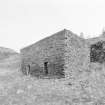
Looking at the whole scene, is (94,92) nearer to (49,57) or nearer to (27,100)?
(27,100)

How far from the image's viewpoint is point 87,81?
1120 cm

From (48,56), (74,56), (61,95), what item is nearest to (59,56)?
(48,56)

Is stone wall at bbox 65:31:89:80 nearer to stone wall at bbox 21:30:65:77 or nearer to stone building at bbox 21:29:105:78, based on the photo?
stone building at bbox 21:29:105:78

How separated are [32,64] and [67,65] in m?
5.20

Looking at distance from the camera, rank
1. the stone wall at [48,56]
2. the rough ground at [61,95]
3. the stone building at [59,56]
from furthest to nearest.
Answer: the stone wall at [48,56] < the stone building at [59,56] < the rough ground at [61,95]

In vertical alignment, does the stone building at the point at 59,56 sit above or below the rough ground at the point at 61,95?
above

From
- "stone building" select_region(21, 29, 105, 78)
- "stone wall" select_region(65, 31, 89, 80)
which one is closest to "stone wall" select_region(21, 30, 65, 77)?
"stone building" select_region(21, 29, 105, 78)

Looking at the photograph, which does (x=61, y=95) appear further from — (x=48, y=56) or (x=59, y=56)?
(x=48, y=56)

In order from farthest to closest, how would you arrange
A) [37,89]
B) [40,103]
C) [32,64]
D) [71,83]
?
[32,64]
[71,83]
[37,89]
[40,103]

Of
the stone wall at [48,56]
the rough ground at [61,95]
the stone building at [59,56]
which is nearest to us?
the rough ground at [61,95]

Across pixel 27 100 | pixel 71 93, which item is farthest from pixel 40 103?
pixel 71 93

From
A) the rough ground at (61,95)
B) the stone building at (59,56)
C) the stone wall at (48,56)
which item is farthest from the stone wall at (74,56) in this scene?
the rough ground at (61,95)

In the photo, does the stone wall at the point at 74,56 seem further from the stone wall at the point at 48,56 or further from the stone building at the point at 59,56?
the stone wall at the point at 48,56

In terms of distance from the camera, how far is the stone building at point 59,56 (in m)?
12.6
